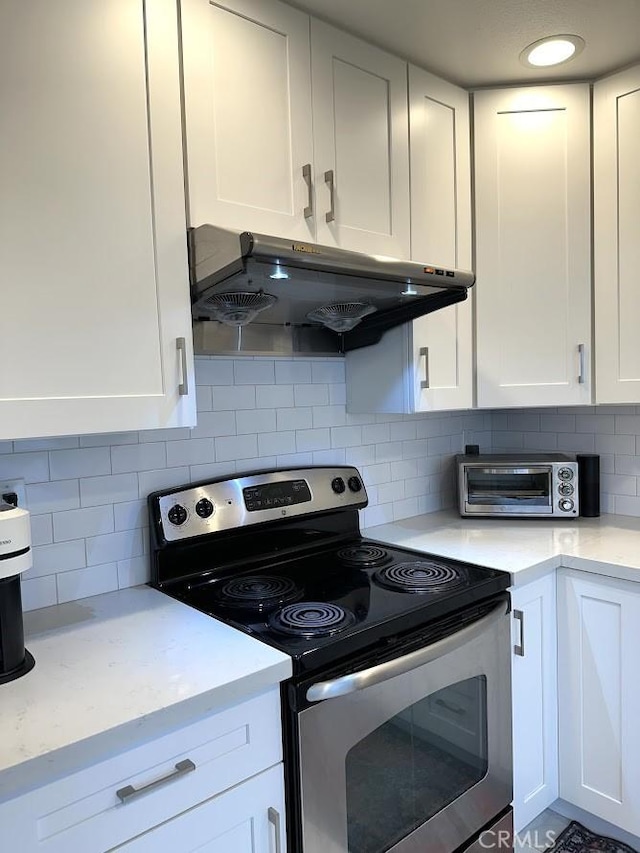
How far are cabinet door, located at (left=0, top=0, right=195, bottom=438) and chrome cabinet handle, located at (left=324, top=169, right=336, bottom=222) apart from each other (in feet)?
1.34

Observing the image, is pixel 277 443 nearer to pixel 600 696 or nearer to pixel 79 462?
pixel 79 462

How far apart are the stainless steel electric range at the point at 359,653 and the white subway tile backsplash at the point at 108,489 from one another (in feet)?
0.20

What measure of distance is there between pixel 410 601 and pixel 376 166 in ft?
3.81

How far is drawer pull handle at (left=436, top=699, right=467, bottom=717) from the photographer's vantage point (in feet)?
4.63

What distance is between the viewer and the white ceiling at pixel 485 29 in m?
1.51

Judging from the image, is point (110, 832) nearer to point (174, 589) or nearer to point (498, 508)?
point (174, 589)

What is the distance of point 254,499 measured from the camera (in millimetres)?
1711

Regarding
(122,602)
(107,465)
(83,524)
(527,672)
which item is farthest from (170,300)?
(527,672)

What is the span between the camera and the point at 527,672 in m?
1.67

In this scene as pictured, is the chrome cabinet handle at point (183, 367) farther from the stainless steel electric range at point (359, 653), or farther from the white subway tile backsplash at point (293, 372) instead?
the white subway tile backsplash at point (293, 372)

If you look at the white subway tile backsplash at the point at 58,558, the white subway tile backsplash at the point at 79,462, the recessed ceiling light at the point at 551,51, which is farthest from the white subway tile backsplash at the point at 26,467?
the recessed ceiling light at the point at 551,51

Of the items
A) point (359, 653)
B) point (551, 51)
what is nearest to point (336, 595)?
point (359, 653)

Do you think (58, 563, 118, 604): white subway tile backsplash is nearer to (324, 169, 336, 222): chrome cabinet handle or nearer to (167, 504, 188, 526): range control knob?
(167, 504, 188, 526): range control knob

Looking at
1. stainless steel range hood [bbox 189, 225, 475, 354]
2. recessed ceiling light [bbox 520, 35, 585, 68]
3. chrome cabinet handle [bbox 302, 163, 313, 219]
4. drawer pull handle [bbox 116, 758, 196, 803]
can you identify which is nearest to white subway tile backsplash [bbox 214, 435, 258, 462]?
stainless steel range hood [bbox 189, 225, 475, 354]
